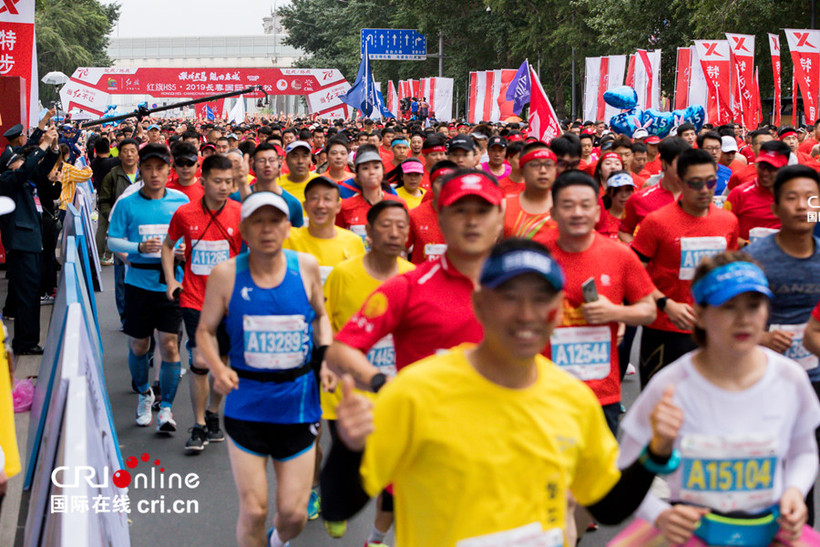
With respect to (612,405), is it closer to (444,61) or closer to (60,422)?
(60,422)

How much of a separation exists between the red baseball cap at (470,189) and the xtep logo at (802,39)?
1852cm

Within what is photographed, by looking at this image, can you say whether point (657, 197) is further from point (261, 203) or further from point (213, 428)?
point (213, 428)

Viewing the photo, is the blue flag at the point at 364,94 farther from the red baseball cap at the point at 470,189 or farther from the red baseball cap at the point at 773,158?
the red baseball cap at the point at 470,189

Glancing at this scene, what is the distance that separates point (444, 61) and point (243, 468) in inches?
2147

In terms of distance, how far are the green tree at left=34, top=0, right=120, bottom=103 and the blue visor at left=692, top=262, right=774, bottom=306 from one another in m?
58.4

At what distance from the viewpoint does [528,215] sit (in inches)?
266

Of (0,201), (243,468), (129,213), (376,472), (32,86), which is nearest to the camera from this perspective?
(376,472)

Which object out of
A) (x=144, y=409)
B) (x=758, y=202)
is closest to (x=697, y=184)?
(x=758, y=202)

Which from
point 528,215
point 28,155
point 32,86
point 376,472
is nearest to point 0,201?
point 376,472

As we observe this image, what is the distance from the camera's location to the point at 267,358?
501cm

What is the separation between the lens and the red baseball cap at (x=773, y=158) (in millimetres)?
7484

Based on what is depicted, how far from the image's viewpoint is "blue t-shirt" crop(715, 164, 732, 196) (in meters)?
10.6

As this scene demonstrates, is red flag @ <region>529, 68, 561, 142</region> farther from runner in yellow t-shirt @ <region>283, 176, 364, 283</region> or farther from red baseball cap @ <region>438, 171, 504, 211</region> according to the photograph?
red baseball cap @ <region>438, 171, 504, 211</region>

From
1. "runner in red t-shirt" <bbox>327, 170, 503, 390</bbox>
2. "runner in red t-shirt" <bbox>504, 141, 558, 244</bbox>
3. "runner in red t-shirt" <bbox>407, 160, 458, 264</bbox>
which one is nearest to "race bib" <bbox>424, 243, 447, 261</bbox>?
"runner in red t-shirt" <bbox>407, 160, 458, 264</bbox>
